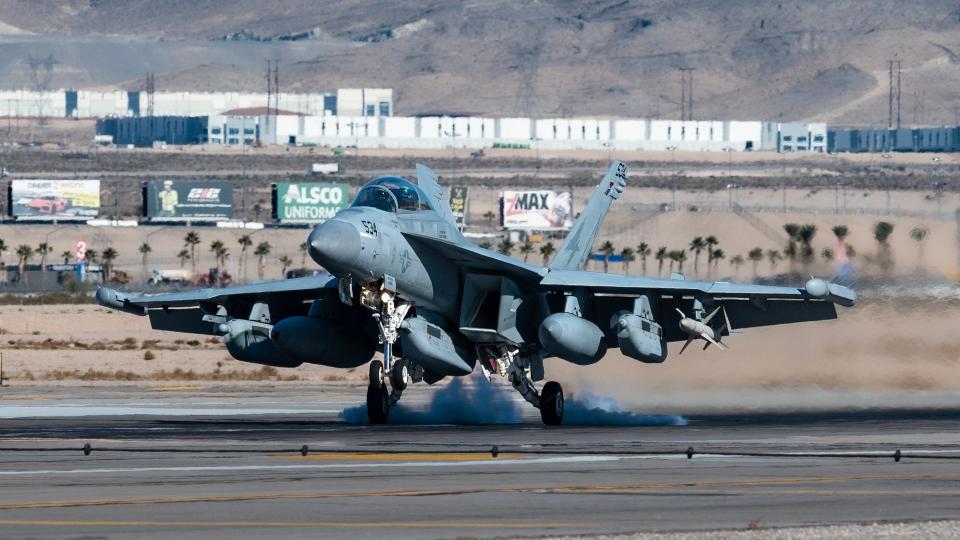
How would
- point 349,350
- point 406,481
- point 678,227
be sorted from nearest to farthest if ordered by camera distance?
1. point 406,481
2. point 349,350
3. point 678,227

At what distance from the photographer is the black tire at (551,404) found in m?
31.3

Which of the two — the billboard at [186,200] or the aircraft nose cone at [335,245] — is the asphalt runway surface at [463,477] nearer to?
the aircraft nose cone at [335,245]

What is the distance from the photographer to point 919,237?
1633 inches

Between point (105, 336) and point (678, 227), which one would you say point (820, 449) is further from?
point (678, 227)

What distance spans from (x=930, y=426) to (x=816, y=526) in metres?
13.7

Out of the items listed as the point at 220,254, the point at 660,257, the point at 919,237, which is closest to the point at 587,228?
the point at 919,237

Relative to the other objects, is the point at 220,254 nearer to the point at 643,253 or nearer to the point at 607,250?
the point at 607,250

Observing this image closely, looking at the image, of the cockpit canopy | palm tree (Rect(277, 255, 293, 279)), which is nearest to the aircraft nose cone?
the cockpit canopy

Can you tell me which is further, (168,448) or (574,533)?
(168,448)

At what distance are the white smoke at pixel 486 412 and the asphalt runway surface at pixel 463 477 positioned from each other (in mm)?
1111

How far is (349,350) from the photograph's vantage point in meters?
31.6

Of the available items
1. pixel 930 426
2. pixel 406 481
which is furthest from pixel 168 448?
pixel 930 426

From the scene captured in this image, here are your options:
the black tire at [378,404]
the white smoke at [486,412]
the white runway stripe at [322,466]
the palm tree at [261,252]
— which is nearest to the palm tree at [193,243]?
the palm tree at [261,252]

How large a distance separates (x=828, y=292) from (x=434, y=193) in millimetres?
7348
